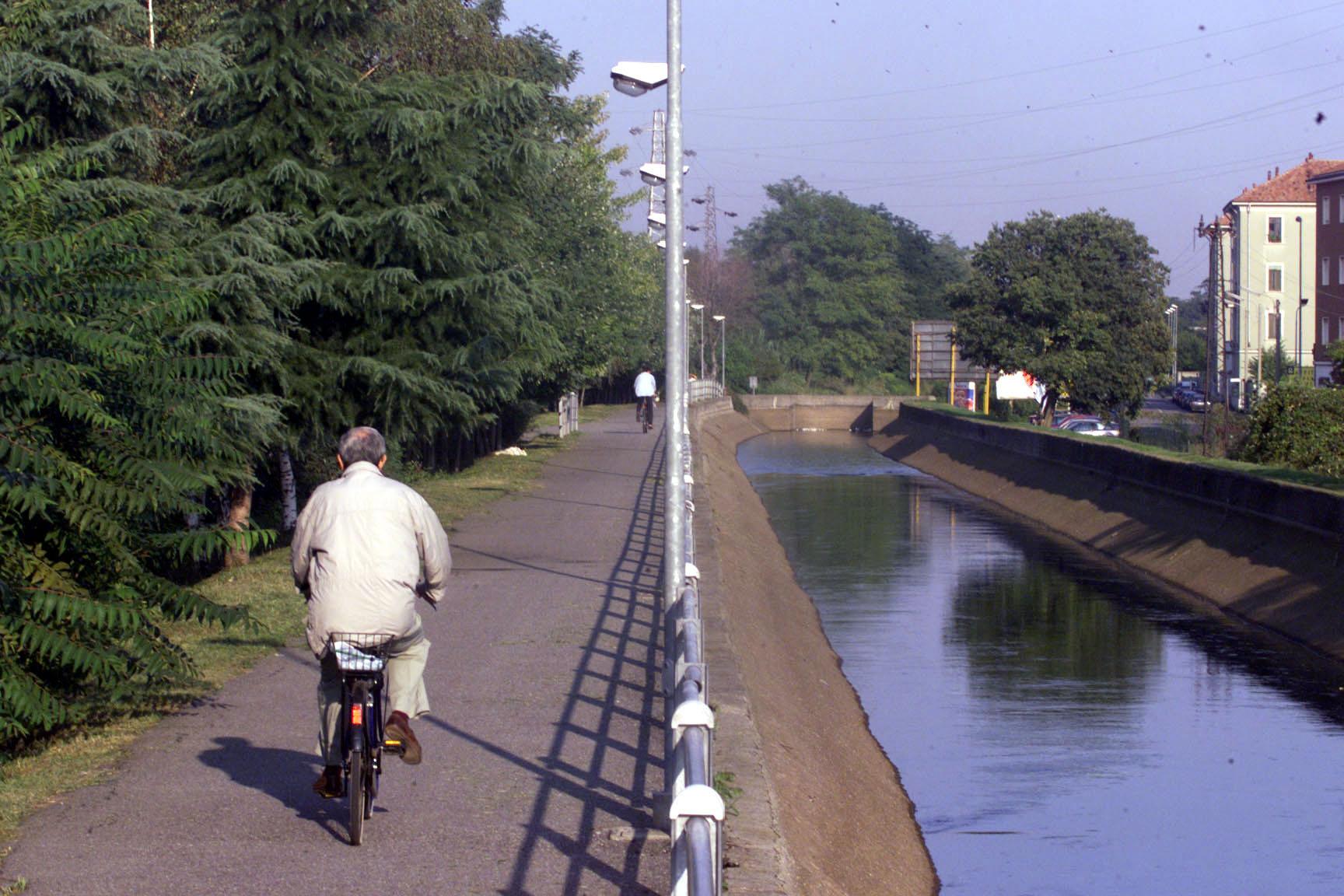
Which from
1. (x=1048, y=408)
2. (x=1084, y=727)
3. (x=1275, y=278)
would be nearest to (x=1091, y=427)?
(x=1048, y=408)

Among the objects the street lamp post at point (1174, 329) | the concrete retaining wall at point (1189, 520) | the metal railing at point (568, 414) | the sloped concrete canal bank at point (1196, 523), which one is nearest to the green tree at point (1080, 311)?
the street lamp post at point (1174, 329)

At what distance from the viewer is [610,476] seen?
1124 inches

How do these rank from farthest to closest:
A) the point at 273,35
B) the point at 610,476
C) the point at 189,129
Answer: the point at 610,476 → the point at 189,129 → the point at 273,35

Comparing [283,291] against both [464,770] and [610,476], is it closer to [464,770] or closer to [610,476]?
[464,770]

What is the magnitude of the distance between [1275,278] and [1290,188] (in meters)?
5.06

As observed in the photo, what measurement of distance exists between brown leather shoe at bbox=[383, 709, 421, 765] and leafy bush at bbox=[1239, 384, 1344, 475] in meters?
21.6

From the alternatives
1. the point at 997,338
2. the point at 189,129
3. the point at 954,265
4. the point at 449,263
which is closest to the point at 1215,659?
the point at 449,263

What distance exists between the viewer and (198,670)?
8922 millimetres

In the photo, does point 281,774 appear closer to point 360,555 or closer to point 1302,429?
point 360,555

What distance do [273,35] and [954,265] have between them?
110 m

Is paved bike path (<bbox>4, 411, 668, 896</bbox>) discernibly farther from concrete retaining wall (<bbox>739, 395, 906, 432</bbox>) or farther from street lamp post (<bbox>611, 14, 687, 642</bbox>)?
concrete retaining wall (<bbox>739, 395, 906, 432</bbox>)

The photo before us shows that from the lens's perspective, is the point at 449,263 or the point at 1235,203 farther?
the point at 1235,203

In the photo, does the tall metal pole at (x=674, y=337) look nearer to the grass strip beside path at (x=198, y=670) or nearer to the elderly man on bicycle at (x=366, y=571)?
the grass strip beside path at (x=198, y=670)

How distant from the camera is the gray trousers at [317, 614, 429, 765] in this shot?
6.11 metres
